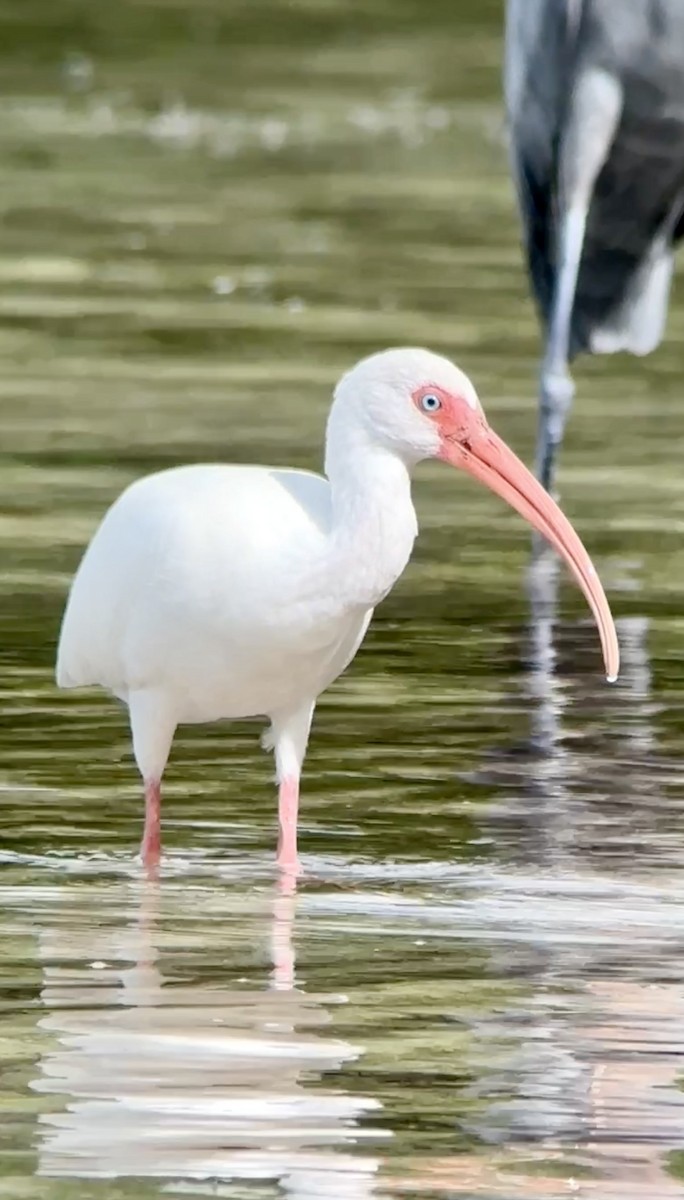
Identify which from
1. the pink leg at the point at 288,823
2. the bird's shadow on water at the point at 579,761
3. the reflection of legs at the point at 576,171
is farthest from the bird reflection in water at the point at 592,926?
the reflection of legs at the point at 576,171

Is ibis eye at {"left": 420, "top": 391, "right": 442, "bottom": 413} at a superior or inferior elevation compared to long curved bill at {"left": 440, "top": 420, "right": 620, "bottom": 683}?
superior

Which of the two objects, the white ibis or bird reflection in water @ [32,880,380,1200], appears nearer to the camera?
bird reflection in water @ [32,880,380,1200]

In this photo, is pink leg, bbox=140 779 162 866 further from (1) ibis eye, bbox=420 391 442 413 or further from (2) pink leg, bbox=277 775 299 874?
(1) ibis eye, bbox=420 391 442 413

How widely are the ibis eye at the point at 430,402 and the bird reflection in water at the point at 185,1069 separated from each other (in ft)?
3.48

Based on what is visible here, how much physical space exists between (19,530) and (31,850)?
13.1 feet

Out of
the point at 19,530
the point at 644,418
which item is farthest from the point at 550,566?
the point at 644,418

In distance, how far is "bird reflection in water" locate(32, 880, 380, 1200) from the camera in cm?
572

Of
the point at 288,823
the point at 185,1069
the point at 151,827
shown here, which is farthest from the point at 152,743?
the point at 185,1069

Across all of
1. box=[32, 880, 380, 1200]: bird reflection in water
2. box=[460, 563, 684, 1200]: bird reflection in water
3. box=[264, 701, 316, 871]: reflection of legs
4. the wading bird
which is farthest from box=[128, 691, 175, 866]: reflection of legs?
the wading bird

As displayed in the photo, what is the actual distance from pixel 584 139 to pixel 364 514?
5.82 m

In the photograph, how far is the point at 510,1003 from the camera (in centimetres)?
679

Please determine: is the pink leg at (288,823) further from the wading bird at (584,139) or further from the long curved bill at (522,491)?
the wading bird at (584,139)

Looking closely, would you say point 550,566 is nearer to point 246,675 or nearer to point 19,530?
point 19,530

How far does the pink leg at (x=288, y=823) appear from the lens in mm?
7883
